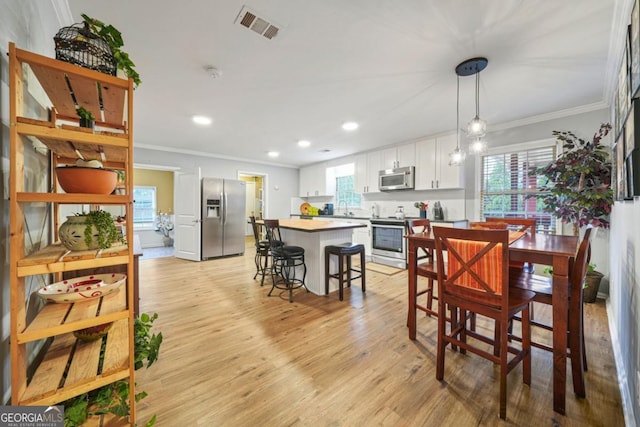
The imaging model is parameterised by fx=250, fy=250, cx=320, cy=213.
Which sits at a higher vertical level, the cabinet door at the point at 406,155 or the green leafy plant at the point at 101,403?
the cabinet door at the point at 406,155

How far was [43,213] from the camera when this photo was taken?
4.15ft

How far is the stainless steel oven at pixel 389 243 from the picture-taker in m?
4.56

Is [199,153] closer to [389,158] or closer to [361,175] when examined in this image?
[361,175]

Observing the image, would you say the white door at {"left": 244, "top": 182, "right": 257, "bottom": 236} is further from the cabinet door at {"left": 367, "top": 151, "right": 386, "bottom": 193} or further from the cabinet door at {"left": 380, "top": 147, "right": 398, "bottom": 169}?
the cabinet door at {"left": 380, "top": 147, "right": 398, "bottom": 169}

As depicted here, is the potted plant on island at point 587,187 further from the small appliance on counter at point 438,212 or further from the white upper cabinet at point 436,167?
the small appliance on counter at point 438,212

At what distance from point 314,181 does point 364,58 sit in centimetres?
519

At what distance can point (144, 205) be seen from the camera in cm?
716

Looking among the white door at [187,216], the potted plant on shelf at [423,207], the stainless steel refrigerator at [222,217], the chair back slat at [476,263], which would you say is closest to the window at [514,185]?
the potted plant on shelf at [423,207]

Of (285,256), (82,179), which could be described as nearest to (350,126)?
(285,256)

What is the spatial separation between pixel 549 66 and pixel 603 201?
64.5 inches

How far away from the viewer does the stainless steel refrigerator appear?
211 inches

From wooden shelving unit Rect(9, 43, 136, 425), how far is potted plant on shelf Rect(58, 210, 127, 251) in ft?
0.13

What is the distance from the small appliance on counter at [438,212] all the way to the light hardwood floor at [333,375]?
1.99 meters

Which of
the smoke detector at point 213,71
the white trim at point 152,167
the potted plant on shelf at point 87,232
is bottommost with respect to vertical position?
the potted plant on shelf at point 87,232
